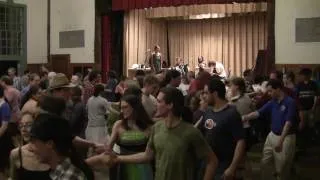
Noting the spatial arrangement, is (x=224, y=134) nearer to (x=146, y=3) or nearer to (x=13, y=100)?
(x=13, y=100)

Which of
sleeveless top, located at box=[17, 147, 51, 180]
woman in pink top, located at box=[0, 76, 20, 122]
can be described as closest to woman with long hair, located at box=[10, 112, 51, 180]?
sleeveless top, located at box=[17, 147, 51, 180]

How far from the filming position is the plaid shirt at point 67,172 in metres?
2.74

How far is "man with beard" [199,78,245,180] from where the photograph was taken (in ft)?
15.7

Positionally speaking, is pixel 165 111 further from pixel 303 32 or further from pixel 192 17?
pixel 192 17

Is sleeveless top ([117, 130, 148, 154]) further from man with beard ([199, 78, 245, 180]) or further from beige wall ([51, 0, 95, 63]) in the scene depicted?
beige wall ([51, 0, 95, 63])

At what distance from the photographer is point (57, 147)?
9.02ft

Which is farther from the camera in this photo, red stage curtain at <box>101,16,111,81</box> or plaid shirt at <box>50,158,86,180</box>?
red stage curtain at <box>101,16,111,81</box>

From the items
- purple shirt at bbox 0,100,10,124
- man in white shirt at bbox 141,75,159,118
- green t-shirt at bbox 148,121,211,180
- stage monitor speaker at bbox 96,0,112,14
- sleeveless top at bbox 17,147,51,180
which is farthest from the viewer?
stage monitor speaker at bbox 96,0,112,14

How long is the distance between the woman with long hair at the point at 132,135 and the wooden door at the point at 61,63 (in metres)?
13.0

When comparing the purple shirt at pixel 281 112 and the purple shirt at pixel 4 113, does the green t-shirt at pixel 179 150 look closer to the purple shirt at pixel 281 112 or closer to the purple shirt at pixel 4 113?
the purple shirt at pixel 281 112

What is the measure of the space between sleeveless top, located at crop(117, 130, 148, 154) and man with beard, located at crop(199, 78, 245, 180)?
62 centimetres

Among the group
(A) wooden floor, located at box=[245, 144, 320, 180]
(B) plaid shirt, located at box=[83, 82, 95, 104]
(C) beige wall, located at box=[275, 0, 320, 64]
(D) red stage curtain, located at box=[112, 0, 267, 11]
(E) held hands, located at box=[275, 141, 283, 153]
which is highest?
(D) red stage curtain, located at box=[112, 0, 267, 11]

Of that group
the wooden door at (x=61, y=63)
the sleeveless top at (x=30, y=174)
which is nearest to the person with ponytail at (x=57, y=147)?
the sleeveless top at (x=30, y=174)

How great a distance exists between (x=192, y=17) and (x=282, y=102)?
14358mm
